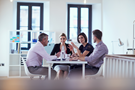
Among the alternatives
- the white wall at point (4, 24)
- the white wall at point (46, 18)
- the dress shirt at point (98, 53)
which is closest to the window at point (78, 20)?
Result: the white wall at point (46, 18)

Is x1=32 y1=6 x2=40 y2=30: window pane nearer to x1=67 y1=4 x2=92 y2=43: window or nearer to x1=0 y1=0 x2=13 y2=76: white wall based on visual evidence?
x1=0 y1=0 x2=13 y2=76: white wall

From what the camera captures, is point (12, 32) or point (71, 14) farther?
point (71, 14)

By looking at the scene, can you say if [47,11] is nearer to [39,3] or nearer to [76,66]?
[39,3]

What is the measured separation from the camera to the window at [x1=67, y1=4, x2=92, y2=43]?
7562 millimetres

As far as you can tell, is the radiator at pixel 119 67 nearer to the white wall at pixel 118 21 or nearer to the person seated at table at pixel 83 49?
the person seated at table at pixel 83 49

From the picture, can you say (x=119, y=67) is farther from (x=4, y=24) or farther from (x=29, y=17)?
(x=29, y=17)

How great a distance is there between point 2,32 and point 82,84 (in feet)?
23.6

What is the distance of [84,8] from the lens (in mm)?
7688

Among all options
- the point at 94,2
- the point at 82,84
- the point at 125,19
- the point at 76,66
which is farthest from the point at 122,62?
the point at 94,2

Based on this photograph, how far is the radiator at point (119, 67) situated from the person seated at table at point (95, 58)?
646mm

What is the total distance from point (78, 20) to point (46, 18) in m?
1.24

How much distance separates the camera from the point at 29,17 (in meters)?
7.40

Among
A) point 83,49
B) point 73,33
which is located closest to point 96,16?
point 73,33

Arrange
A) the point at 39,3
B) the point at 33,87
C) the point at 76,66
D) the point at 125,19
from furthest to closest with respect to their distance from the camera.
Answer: the point at 39,3 → the point at 125,19 → the point at 76,66 → the point at 33,87
